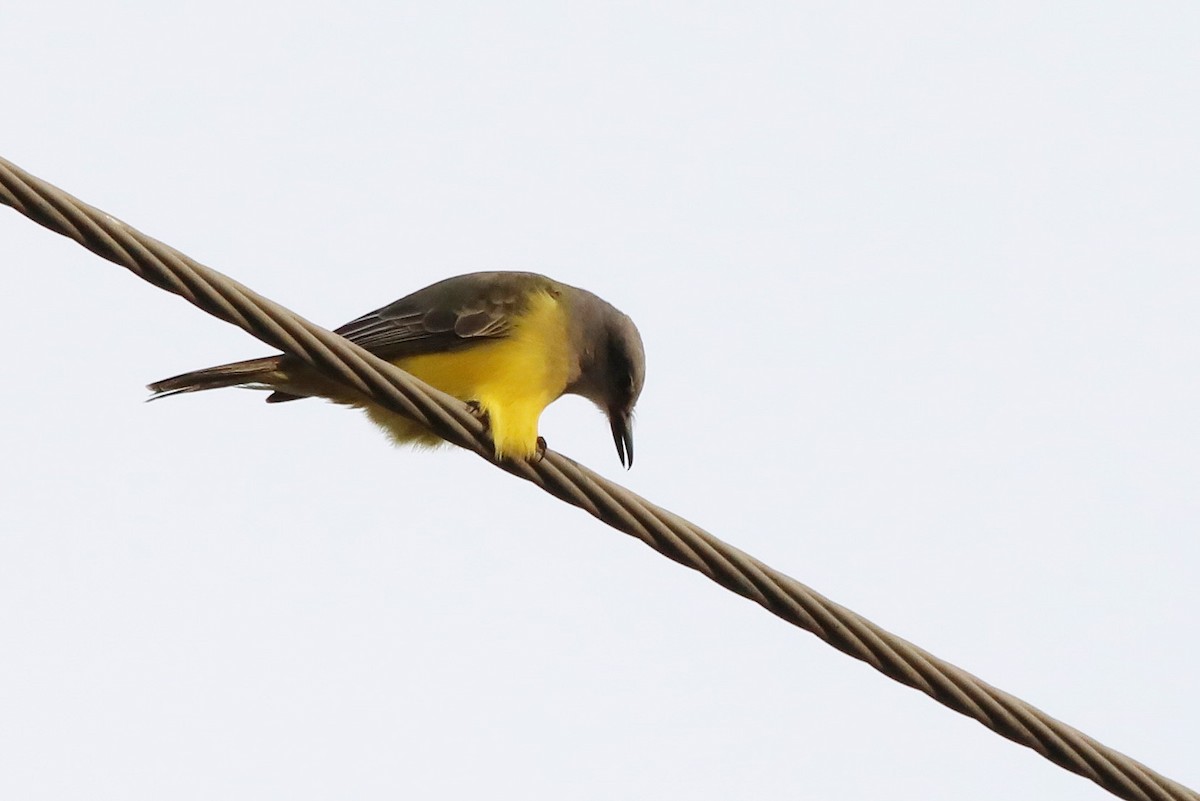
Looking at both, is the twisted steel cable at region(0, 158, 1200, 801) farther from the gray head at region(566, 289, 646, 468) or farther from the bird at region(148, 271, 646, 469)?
the gray head at region(566, 289, 646, 468)

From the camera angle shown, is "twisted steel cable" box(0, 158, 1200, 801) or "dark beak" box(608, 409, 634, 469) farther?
"dark beak" box(608, 409, 634, 469)

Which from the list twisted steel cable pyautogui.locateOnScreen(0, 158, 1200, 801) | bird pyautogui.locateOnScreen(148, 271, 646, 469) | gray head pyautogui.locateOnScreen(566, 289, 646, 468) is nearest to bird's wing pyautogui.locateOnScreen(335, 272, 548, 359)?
bird pyautogui.locateOnScreen(148, 271, 646, 469)

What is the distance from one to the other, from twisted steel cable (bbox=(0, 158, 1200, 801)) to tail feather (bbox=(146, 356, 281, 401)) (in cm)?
183

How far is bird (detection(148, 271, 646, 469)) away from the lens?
6.65 metres

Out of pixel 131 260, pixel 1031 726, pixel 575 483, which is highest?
pixel 131 260

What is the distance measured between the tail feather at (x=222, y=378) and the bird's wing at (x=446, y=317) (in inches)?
24.7

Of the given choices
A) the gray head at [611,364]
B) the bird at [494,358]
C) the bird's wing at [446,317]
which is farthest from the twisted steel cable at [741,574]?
the gray head at [611,364]

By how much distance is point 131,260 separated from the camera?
405 centimetres

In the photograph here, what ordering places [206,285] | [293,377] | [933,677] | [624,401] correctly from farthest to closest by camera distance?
[624,401] → [293,377] → [933,677] → [206,285]

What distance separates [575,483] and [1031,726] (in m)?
1.50

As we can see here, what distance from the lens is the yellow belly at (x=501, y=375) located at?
263 inches

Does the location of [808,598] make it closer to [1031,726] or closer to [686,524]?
[686,524]

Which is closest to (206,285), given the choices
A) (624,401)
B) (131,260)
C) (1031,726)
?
(131,260)

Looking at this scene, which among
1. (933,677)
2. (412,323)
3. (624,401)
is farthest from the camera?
(624,401)
